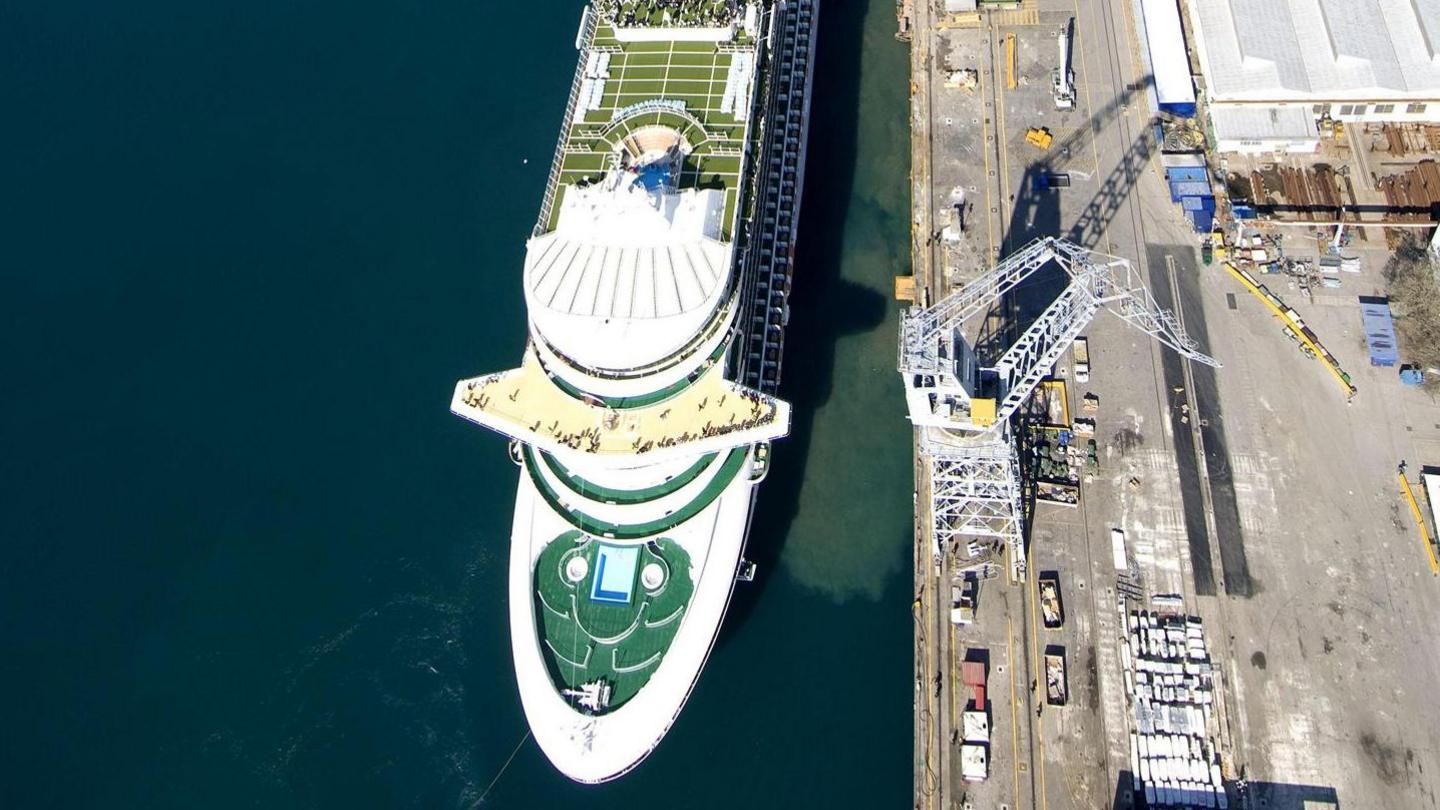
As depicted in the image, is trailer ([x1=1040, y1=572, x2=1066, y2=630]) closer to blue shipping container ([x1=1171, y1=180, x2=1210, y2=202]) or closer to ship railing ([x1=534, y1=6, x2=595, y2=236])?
blue shipping container ([x1=1171, y1=180, x2=1210, y2=202])

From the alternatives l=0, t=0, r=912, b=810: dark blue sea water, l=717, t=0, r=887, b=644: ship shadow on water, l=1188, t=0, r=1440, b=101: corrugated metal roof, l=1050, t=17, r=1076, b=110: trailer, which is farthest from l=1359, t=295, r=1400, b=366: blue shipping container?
l=717, t=0, r=887, b=644: ship shadow on water

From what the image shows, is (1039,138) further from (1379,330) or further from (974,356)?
(1379,330)

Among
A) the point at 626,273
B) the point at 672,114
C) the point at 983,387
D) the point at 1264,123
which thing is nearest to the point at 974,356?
the point at 983,387

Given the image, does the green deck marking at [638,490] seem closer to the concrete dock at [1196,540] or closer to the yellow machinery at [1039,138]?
the concrete dock at [1196,540]

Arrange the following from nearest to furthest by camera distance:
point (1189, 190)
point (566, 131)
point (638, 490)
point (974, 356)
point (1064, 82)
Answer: point (638, 490) < point (974, 356) < point (566, 131) < point (1189, 190) < point (1064, 82)

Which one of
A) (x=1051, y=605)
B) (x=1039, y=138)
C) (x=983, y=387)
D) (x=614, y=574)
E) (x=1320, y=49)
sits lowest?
(x=614, y=574)

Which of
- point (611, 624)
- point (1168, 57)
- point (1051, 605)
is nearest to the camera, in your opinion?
point (611, 624)

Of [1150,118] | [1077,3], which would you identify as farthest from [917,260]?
[1077,3]

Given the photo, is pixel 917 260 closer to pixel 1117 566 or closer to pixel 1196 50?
pixel 1117 566
